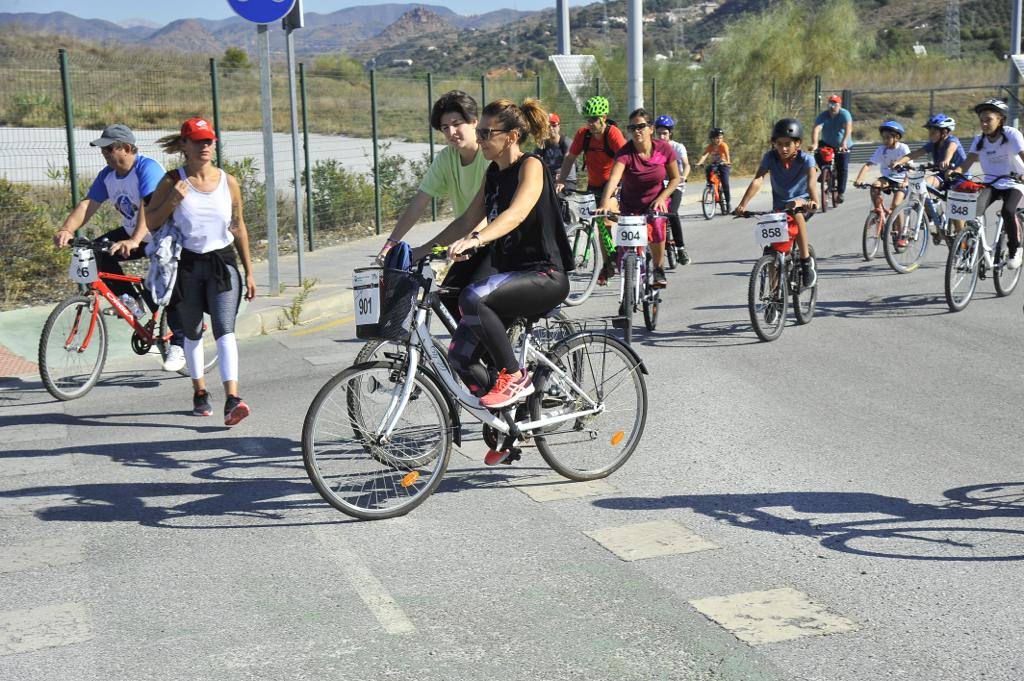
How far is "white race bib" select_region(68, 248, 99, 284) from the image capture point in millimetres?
8445

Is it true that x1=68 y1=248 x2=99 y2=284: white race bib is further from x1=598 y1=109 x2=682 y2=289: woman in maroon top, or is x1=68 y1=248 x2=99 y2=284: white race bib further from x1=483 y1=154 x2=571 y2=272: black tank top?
x1=598 y1=109 x2=682 y2=289: woman in maroon top

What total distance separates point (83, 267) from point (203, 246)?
1455 mm

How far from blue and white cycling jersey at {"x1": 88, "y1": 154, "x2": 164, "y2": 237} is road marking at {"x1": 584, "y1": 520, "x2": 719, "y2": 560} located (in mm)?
4659

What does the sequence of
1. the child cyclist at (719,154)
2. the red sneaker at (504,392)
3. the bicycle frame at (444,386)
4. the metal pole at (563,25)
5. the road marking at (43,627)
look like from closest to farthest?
the road marking at (43,627) < the bicycle frame at (444,386) < the red sneaker at (504,392) < the child cyclist at (719,154) < the metal pole at (563,25)

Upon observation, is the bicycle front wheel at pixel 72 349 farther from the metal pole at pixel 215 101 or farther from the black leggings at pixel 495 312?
the metal pole at pixel 215 101

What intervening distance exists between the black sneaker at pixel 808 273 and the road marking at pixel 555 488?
4.97 m

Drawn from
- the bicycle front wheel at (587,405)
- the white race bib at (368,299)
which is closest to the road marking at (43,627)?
the white race bib at (368,299)

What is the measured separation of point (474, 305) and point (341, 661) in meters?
2.05

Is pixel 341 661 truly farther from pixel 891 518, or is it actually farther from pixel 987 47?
pixel 987 47

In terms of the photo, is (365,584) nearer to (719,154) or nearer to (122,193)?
(122,193)

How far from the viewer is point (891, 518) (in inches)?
226

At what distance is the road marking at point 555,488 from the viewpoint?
622 cm

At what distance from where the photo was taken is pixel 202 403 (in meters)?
7.95

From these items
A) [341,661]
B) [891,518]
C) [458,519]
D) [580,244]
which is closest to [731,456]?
[891,518]
